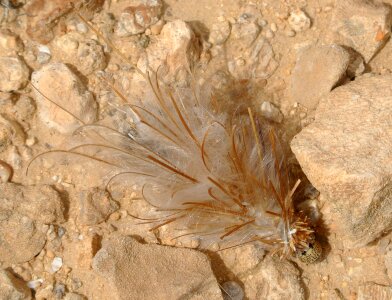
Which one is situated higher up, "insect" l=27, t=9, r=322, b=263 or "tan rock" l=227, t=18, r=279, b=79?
"tan rock" l=227, t=18, r=279, b=79

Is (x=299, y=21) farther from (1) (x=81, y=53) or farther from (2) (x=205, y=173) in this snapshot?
(1) (x=81, y=53)

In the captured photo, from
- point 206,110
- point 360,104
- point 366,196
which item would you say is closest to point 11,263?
point 206,110

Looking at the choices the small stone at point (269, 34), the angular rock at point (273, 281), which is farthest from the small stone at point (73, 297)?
the small stone at point (269, 34)

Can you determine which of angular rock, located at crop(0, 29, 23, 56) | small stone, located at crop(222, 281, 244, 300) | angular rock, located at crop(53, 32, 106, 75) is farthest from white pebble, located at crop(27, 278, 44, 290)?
angular rock, located at crop(0, 29, 23, 56)

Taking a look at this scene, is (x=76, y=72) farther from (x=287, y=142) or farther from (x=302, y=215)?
(x=302, y=215)

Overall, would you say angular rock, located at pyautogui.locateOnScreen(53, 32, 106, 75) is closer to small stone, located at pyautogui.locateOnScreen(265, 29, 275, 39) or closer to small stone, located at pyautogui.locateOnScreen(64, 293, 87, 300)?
small stone, located at pyautogui.locateOnScreen(265, 29, 275, 39)
